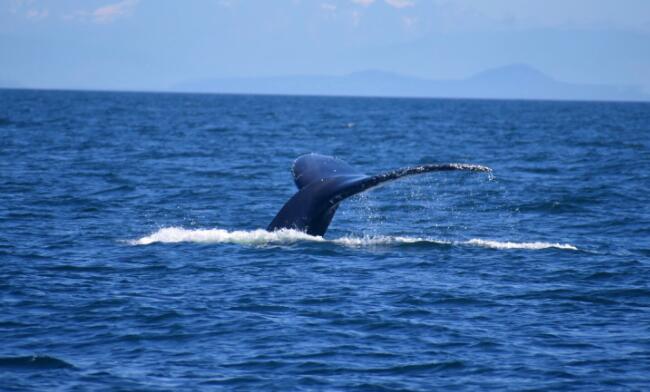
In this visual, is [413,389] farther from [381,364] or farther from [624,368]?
[624,368]

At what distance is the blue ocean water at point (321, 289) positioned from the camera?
10305 mm

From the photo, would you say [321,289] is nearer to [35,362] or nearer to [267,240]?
[267,240]

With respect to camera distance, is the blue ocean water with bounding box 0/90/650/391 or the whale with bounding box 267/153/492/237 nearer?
the blue ocean water with bounding box 0/90/650/391

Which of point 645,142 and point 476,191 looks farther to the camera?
point 645,142

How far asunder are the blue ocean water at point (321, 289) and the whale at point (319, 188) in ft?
1.85

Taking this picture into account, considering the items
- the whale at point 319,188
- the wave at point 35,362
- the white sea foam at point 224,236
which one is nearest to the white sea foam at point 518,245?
the white sea foam at point 224,236

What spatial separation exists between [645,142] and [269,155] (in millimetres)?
20846

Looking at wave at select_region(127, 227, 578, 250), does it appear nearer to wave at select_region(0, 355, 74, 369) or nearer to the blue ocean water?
the blue ocean water

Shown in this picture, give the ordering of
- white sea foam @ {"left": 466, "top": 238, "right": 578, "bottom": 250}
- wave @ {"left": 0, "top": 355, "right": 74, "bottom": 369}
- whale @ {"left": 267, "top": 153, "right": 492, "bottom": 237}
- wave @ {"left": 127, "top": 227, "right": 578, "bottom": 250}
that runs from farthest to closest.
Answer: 1. white sea foam @ {"left": 466, "top": 238, "right": 578, "bottom": 250}
2. wave @ {"left": 127, "top": 227, "right": 578, "bottom": 250}
3. whale @ {"left": 267, "top": 153, "right": 492, "bottom": 237}
4. wave @ {"left": 0, "top": 355, "right": 74, "bottom": 369}

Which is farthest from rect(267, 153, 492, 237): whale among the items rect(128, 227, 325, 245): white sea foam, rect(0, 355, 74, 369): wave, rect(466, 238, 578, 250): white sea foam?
rect(0, 355, 74, 369): wave

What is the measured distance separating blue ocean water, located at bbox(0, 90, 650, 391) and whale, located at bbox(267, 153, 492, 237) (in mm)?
564

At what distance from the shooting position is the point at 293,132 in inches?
2511

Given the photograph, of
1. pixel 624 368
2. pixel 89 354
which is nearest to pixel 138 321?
pixel 89 354

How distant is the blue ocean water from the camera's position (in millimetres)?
10305
